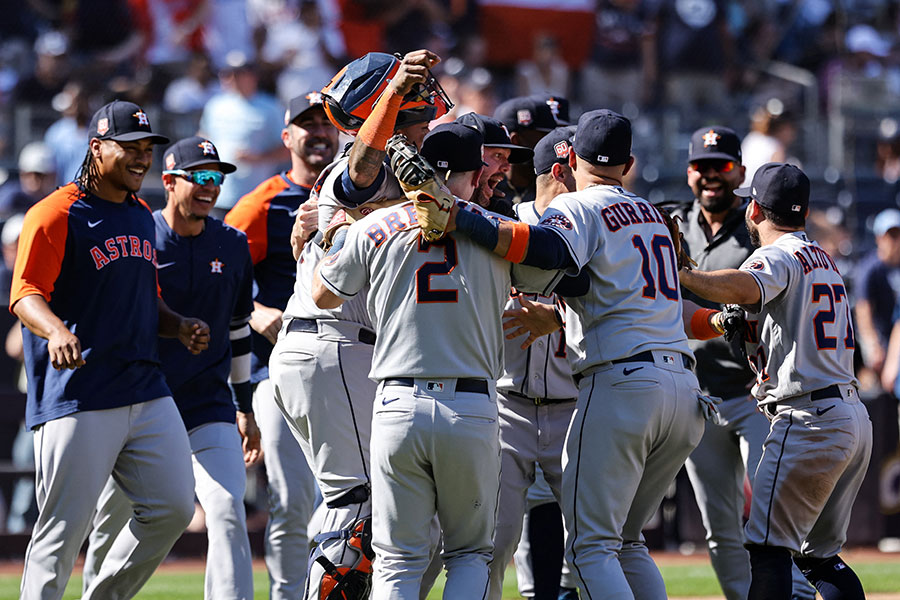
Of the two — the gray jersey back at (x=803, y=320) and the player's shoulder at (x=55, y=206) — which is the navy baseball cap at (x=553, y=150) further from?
the player's shoulder at (x=55, y=206)

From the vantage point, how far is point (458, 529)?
452 centimetres

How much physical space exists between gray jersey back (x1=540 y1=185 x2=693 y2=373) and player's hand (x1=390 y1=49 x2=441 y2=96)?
721 millimetres

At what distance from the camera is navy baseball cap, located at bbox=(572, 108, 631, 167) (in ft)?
16.2

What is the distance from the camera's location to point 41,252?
16.5ft

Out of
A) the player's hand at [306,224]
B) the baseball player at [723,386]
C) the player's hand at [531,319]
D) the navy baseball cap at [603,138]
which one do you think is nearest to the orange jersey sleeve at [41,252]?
the player's hand at [306,224]

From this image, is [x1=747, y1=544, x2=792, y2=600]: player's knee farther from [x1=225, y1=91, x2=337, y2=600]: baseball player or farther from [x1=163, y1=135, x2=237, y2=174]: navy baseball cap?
[x1=163, y1=135, x2=237, y2=174]: navy baseball cap

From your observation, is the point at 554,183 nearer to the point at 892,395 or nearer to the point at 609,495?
the point at 609,495

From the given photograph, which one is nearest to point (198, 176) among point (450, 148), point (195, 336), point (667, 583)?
point (195, 336)

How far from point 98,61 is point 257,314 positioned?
7.95 metres

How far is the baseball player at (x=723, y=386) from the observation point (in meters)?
6.16

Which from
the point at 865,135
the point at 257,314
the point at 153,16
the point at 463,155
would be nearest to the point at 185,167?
the point at 257,314

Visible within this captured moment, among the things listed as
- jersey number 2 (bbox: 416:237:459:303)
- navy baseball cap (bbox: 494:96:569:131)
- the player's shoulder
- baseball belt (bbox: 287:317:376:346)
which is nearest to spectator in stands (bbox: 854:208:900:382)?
navy baseball cap (bbox: 494:96:569:131)

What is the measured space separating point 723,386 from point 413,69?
2.79m

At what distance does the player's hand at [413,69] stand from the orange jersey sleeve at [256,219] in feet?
7.43
